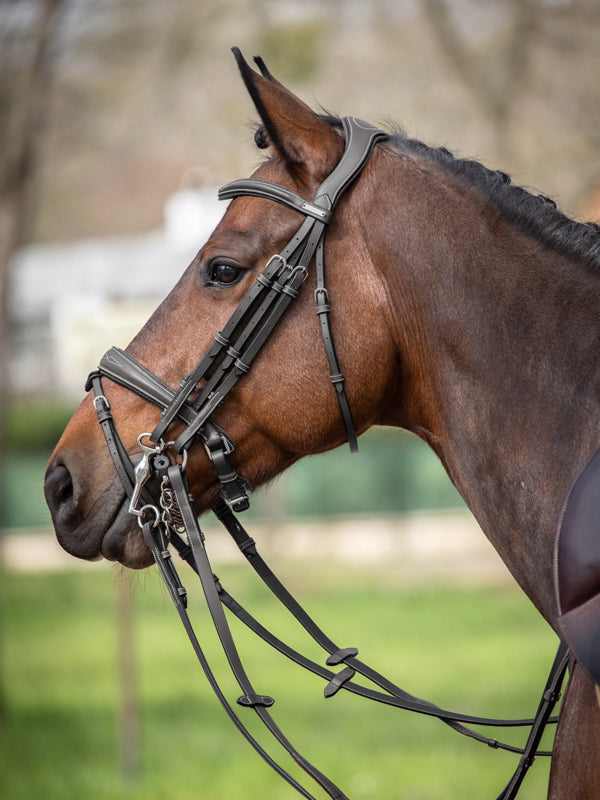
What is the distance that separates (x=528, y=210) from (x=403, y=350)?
1.69 ft

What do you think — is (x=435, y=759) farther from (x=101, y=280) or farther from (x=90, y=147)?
(x=101, y=280)

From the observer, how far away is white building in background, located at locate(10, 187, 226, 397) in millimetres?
9156

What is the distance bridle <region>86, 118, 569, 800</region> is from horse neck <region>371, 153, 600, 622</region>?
0.19m

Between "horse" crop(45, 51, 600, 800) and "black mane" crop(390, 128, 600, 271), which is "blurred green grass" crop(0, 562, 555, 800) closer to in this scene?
"horse" crop(45, 51, 600, 800)

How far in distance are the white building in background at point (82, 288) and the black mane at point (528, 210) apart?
5876 mm

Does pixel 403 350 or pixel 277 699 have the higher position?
pixel 403 350

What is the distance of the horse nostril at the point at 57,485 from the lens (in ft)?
8.21

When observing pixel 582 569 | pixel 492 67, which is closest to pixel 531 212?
pixel 582 569

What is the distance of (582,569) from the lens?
5.98ft

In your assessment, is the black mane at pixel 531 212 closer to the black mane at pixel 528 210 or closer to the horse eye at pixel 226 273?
the black mane at pixel 528 210

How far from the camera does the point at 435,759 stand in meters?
Answer: 6.44

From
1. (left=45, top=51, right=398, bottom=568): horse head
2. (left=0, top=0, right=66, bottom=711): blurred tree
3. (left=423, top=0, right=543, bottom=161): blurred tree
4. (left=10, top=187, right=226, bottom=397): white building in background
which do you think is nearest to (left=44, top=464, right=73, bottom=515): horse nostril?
(left=45, top=51, right=398, bottom=568): horse head

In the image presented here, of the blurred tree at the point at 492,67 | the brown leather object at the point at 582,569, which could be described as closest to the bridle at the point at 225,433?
the brown leather object at the point at 582,569

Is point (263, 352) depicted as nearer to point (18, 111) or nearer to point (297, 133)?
point (297, 133)
